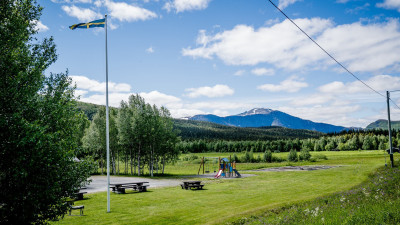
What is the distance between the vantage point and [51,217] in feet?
37.1

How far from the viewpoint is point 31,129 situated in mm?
9773

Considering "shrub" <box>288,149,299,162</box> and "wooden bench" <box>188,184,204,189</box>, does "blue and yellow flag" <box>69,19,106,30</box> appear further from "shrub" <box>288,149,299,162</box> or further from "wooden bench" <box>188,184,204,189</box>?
"shrub" <box>288,149,299,162</box>

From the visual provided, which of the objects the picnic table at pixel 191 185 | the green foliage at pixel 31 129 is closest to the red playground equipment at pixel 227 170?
the picnic table at pixel 191 185

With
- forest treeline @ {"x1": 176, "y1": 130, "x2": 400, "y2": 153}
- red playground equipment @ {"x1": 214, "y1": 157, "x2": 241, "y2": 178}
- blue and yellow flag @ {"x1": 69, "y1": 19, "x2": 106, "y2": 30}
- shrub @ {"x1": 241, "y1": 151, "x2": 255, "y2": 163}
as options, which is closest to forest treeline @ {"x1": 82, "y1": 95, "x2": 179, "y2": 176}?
red playground equipment @ {"x1": 214, "y1": 157, "x2": 241, "y2": 178}

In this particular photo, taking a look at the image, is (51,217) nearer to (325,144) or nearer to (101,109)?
(101,109)

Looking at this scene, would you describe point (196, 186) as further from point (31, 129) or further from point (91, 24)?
point (31, 129)

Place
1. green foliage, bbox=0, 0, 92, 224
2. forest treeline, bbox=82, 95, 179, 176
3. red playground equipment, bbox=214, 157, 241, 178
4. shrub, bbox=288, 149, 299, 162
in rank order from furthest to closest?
shrub, bbox=288, 149, 299, 162 → forest treeline, bbox=82, 95, 179, 176 → red playground equipment, bbox=214, 157, 241, 178 → green foliage, bbox=0, 0, 92, 224

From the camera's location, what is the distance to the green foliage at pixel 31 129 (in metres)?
9.85

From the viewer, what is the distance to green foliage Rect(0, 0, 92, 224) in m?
9.85

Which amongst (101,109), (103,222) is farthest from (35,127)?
(101,109)

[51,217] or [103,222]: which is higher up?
[51,217]

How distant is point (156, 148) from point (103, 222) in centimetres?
3639

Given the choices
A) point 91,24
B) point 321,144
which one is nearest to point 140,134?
point 91,24

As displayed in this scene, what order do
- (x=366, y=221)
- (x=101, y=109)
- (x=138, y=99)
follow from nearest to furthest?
(x=366, y=221), (x=138, y=99), (x=101, y=109)
